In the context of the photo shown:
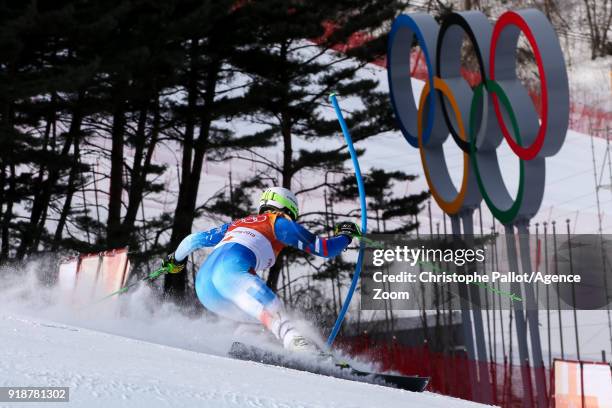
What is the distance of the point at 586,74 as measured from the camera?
Result: 150 feet

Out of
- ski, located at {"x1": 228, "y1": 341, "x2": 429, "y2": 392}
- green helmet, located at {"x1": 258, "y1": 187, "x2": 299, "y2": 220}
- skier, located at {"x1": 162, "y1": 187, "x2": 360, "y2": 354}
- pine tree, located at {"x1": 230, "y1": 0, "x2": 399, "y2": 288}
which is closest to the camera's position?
ski, located at {"x1": 228, "y1": 341, "x2": 429, "y2": 392}

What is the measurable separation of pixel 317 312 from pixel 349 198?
2.65 meters

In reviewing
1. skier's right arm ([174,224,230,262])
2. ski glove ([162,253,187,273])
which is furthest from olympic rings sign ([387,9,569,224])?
ski glove ([162,253,187,273])

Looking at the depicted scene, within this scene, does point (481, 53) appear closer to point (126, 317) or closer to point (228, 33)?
point (126, 317)

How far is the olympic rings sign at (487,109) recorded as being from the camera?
407 inches

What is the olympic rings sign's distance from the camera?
1034 cm

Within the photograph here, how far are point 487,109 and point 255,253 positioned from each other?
18.1 feet

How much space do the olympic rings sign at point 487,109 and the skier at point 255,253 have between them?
3951 mm

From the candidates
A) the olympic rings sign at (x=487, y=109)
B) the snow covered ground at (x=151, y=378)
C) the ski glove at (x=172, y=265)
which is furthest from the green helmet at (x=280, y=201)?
the olympic rings sign at (x=487, y=109)

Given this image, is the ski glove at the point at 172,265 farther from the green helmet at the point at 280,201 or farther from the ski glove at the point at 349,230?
the ski glove at the point at 349,230

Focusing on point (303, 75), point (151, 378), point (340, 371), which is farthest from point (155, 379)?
point (303, 75)

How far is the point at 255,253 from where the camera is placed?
7027 millimetres

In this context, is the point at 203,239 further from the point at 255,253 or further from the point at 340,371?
the point at 340,371

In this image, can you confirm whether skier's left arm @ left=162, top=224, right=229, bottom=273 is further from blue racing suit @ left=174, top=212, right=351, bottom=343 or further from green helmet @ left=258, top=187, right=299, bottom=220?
green helmet @ left=258, top=187, right=299, bottom=220
